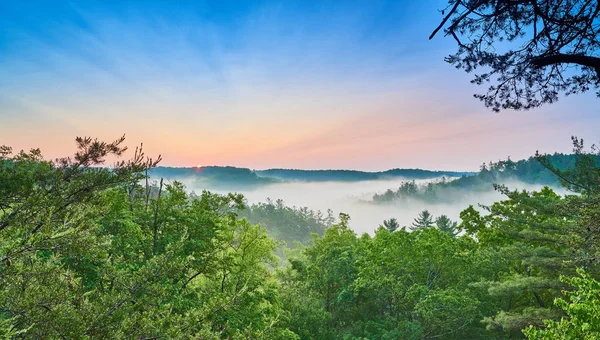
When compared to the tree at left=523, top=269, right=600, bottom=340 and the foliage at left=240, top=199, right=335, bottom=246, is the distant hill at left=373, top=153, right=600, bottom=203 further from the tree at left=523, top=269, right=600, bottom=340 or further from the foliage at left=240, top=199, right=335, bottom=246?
the tree at left=523, top=269, right=600, bottom=340

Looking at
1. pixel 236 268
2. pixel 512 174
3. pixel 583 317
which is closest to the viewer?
pixel 583 317

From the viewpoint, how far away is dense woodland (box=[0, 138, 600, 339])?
160 inches

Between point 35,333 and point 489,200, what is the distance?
207 m

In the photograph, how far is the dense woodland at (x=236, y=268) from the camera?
4.05 m

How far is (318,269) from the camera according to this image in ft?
58.8

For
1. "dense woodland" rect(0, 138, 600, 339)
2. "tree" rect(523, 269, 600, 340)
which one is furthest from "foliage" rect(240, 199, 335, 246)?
"tree" rect(523, 269, 600, 340)

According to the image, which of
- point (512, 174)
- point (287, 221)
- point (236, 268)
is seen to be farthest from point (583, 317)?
point (512, 174)

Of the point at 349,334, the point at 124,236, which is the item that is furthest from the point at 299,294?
the point at 124,236

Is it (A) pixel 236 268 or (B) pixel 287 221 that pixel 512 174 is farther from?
(A) pixel 236 268

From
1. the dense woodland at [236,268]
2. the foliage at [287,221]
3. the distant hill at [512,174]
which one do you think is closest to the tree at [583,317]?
the dense woodland at [236,268]

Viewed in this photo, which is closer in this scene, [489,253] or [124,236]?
[124,236]

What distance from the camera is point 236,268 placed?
1200cm

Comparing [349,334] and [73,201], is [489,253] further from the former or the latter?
[73,201]

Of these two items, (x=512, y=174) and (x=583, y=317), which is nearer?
Answer: (x=583, y=317)
